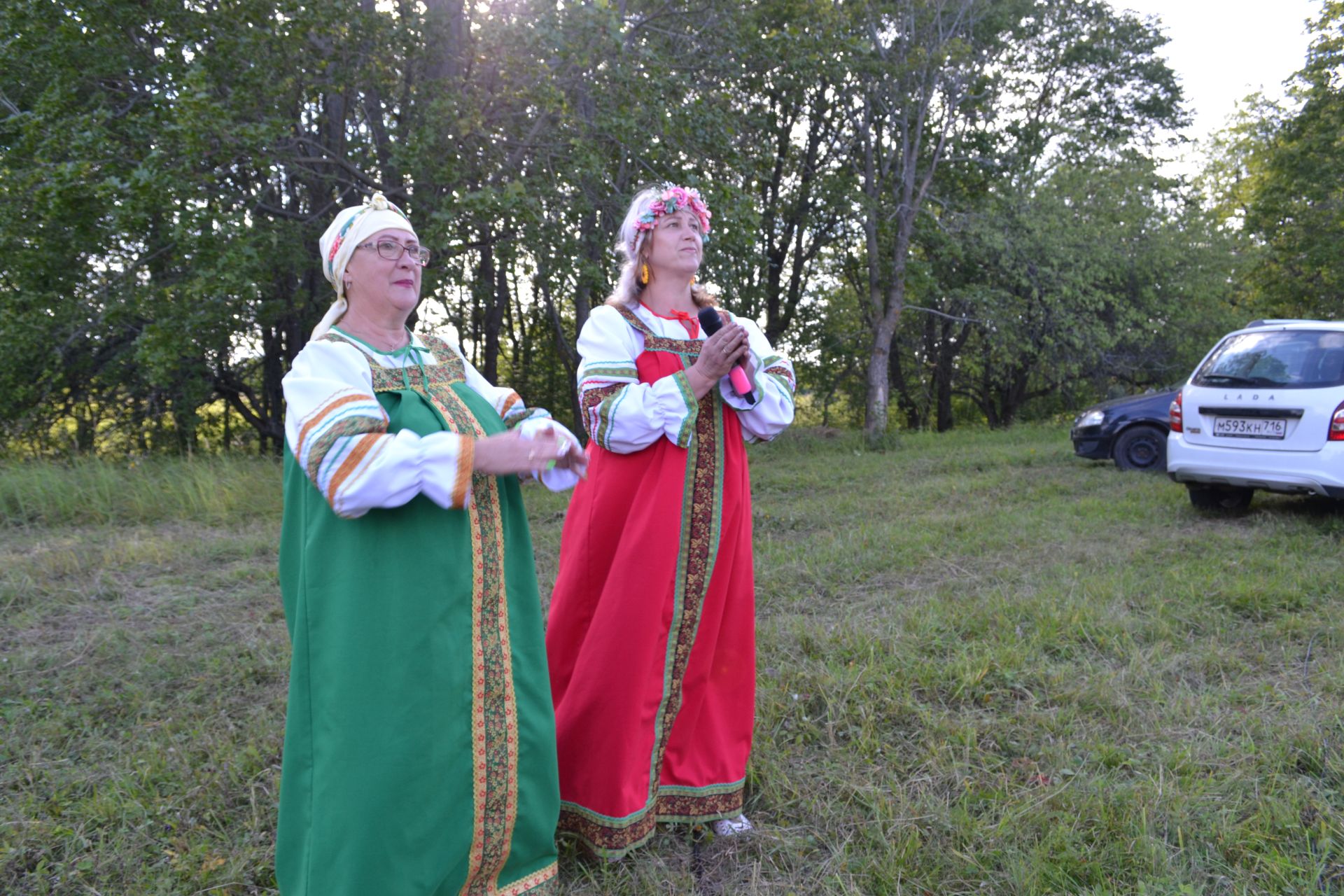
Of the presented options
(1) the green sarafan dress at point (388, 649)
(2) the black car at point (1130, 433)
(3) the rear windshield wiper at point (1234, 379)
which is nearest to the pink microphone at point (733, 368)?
(1) the green sarafan dress at point (388, 649)

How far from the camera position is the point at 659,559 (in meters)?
2.66

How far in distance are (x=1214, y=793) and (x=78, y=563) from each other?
658cm

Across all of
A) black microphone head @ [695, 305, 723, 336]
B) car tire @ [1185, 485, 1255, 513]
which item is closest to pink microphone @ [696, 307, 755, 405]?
black microphone head @ [695, 305, 723, 336]

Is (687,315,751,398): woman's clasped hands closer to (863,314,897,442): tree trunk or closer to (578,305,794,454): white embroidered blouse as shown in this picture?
(578,305,794,454): white embroidered blouse

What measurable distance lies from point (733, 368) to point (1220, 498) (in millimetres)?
6552

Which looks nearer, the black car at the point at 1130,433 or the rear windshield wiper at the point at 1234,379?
the rear windshield wiper at the point at 1234,379

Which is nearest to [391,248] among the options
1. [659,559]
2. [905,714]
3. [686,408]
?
[686,408]

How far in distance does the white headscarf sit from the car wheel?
9.92 m

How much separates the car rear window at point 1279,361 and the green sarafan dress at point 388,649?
6.50 metres

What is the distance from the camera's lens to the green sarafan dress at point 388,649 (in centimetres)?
195

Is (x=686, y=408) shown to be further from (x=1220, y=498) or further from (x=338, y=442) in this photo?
(x=1220, y=498)

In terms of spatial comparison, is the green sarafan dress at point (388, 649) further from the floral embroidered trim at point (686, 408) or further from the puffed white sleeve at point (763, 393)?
the puffed white sleeve at point (763, 393)

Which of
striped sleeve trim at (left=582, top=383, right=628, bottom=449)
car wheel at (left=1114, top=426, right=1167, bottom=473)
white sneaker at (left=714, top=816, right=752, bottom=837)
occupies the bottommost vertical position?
white sneaker at (left=714, top=816, right=752, bottom=837)

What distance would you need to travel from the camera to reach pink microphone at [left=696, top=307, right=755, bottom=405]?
2.72m
